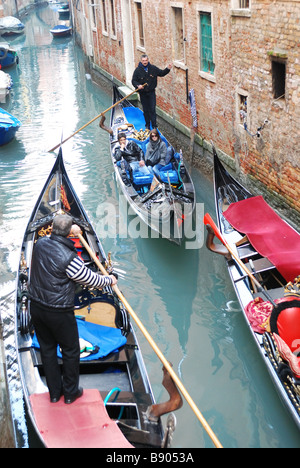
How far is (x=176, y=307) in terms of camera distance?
4.30m

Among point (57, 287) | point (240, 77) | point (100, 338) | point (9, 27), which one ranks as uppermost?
point (9, 27)

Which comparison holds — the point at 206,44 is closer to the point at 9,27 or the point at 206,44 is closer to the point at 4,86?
the point at 4,86

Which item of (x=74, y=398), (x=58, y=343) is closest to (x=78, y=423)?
(x=74, y=398)

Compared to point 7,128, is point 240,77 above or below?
above

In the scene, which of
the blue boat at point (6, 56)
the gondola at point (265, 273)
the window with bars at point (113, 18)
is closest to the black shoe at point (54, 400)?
the gondola at point (265, 273)

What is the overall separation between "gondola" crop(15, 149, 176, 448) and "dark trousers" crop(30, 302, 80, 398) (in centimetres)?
A: 9

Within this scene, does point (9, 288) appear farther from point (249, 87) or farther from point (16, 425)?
point (249, 87)

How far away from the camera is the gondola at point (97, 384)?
8.38 feet

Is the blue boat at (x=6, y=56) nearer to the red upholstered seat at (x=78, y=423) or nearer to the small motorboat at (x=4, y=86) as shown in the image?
the small motorboat at (x=4, y=86)

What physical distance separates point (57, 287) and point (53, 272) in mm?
68

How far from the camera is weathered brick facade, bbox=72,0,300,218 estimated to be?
4559 mm

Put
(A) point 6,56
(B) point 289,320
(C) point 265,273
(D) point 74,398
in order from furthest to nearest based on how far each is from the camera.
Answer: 1. (A) point 6,56
2. (C) point 265,273
3. (B) point 289,320
4. (D) point 74,398

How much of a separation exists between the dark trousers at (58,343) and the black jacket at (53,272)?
48 mm

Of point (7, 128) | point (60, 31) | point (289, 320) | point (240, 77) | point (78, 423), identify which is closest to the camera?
point (78, 423)
